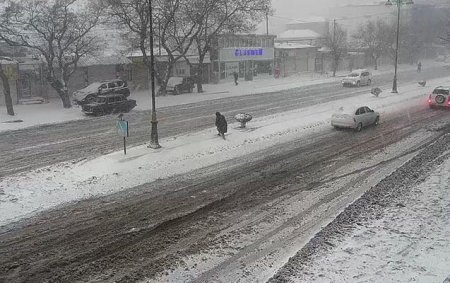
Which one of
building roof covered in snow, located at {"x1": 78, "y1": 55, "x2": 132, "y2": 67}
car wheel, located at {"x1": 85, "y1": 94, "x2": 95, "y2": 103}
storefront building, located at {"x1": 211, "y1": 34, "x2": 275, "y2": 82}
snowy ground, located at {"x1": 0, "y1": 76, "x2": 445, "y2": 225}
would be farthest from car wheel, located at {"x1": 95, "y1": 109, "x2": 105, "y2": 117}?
storefront building, located at {"x1": 211, "y1": 34, "x2": 275, "y2": 82}

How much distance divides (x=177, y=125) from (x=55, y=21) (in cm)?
1213

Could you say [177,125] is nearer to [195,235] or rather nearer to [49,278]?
[195,235]

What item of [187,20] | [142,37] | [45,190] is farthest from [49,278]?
[187,20]

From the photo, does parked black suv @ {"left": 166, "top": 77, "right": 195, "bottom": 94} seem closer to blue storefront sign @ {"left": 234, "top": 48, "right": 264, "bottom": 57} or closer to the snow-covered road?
blue storefront sign @ {"left": 234, "top": 48, "right": 264, "bottom": 57}

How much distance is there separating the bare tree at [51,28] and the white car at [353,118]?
736 inches

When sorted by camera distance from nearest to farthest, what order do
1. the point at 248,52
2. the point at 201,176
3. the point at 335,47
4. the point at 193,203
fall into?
1. the point at 193,203
2. the point at 201,176
3. the point at 248,52
4. the point at 335,47

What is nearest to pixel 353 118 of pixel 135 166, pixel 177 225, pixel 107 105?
pixel 135 166

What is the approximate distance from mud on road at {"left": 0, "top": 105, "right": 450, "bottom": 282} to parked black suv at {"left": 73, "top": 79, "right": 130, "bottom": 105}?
15.9m

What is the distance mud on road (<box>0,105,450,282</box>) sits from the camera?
29.4 ft

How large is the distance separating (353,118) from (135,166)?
1164 centimetres

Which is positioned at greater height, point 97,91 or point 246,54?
point 246,54

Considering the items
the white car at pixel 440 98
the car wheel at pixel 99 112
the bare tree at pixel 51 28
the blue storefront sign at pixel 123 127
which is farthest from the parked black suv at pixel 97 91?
the white car at pixel 440 98

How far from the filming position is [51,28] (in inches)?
1170

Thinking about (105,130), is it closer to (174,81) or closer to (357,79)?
(174,81)
